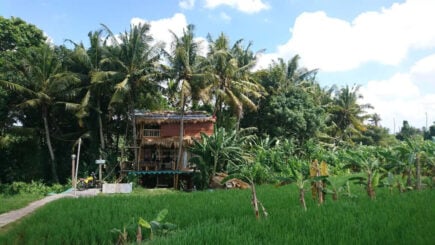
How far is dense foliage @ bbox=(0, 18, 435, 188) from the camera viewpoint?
22172 millimetres

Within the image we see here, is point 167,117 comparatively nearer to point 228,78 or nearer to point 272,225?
point 228,78

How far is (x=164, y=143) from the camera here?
23250 mm

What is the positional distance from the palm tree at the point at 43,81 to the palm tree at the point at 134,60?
8.11 feet

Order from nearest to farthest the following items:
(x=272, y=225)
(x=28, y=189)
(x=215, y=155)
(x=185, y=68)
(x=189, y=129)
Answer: (x=272, y=225) < (x=215, y=155) < (x=28, y=189) < (x=185, y=68) < (x=189, y=129)

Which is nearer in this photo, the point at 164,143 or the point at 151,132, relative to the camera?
the point at 164,143

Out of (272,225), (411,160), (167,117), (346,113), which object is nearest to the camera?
(272,225)

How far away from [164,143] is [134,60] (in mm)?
4762

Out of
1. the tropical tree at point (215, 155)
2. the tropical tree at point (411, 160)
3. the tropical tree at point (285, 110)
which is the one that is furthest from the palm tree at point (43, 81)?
the tropical tree at point (411, 160)

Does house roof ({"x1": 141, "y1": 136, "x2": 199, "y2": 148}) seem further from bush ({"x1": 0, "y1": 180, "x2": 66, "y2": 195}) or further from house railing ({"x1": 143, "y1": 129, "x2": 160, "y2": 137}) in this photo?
bush ({"x1": 0, "y1": 180, "x2": 66, "y2": 195})

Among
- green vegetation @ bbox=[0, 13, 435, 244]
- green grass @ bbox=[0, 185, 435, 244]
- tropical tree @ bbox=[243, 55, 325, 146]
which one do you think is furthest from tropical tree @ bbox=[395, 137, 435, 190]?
tropical tree @ bbox=[243, 55, 325, 146]

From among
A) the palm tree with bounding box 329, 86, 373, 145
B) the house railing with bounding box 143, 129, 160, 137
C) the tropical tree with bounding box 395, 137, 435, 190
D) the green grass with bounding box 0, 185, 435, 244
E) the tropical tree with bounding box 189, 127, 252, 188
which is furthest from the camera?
the palm tree with bounding box 329, 86, 373, 145

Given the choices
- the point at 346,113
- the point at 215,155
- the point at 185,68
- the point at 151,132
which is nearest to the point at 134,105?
the point at 151,132

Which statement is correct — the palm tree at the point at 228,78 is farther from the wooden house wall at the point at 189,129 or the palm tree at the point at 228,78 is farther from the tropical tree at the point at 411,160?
the tropical tree at the point at 411,160

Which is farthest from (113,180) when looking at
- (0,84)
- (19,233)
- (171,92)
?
(19,233)
